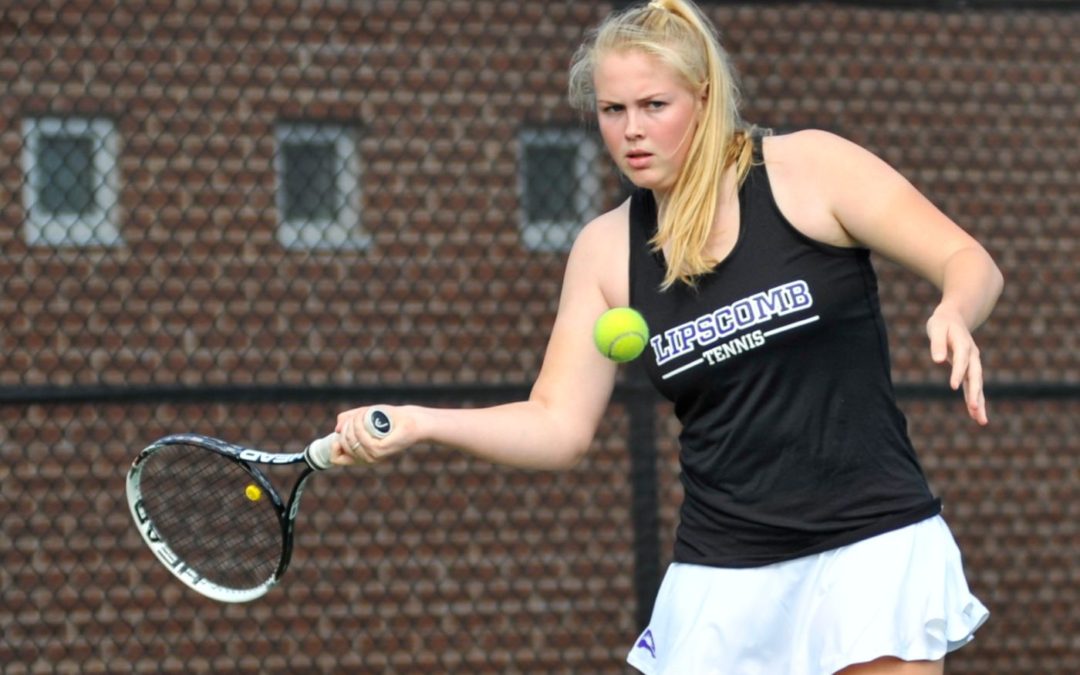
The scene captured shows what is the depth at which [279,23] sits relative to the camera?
6156 millimetres

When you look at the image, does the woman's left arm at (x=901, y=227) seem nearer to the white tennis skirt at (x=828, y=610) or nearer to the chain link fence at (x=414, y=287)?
the white tennis skirt at (x=828, y=610)

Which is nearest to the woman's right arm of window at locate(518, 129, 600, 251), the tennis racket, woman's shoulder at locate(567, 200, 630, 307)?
woman's shoulder at locate(567, 200, 630, 307)

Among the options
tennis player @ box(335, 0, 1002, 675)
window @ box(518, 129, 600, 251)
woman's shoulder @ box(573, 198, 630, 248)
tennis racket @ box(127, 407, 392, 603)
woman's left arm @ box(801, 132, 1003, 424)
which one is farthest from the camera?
window @ box(518, 129, 600, 251)

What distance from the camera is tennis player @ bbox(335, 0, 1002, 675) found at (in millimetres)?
2602

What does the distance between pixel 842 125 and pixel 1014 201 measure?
75cm

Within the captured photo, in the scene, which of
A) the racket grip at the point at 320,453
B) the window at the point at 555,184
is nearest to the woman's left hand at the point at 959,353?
the racket grip at the point at 320,453

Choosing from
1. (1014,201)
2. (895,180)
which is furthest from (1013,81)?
(895,180)

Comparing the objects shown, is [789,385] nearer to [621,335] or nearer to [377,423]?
[621,335]

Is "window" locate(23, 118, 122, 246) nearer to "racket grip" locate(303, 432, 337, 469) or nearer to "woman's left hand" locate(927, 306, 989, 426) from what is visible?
"racket grip" locate(303, 432, 337, 469)

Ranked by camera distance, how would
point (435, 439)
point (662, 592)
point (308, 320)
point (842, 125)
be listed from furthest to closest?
point (842, 125) → point (308, 320) → point (662, 592) → point (435, 439)

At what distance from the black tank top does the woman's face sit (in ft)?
0.49

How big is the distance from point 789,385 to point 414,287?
3250 millimetres

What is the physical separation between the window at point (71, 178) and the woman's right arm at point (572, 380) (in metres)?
2.96

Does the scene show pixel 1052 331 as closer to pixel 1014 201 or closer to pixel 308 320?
pixel 1014 201
